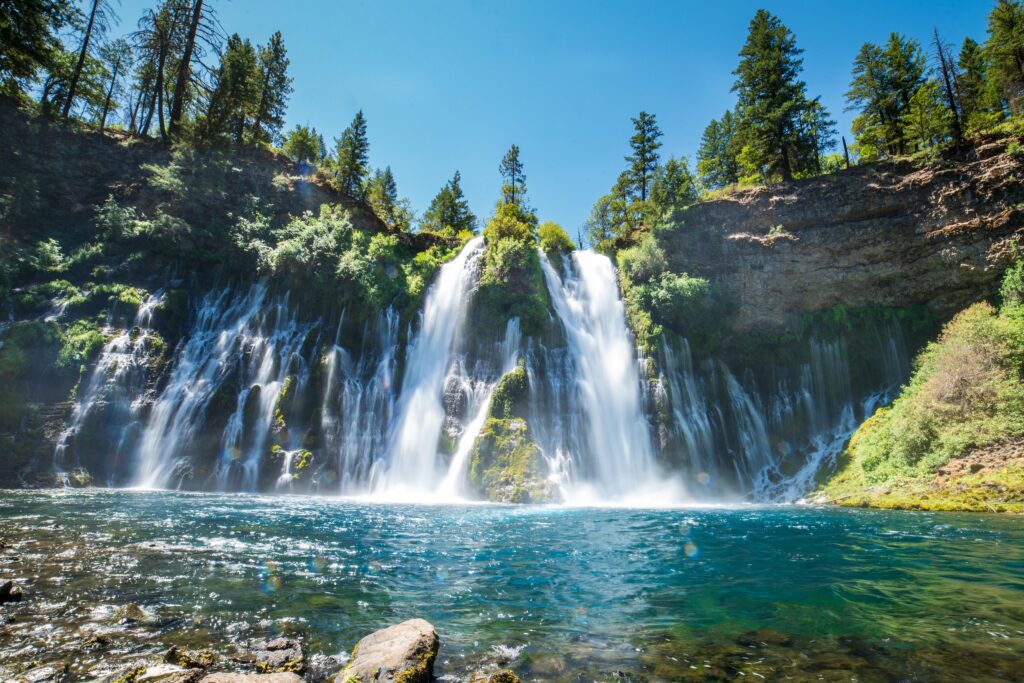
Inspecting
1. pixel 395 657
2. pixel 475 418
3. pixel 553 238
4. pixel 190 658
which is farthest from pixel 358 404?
pixel 395 657

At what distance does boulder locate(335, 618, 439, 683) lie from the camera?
12.0 feet

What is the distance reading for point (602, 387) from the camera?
2395cm

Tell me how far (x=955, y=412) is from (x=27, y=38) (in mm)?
47756

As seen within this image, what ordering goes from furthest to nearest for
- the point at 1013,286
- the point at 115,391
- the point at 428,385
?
the point at 428,385 < the point at 1013,286 < the point at 115,391

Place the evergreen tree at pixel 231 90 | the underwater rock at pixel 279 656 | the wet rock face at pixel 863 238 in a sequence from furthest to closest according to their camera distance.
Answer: the evergreen tree at pixel 231 90 → the wet rock face at pixel 863 238 → the underwater rock at pixel 279 656

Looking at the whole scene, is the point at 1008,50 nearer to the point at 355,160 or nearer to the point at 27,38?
the point at 355,160

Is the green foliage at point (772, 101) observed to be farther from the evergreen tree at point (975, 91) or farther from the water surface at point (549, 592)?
the water surface at point (549, 592)

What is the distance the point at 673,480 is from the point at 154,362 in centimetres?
2407

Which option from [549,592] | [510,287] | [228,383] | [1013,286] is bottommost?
[549,592]

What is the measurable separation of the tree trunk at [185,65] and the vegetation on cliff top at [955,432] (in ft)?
133

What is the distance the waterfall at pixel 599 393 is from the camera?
2100 cm

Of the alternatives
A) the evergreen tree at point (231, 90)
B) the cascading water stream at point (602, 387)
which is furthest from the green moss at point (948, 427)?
the evergreen tree at point (231, 90)

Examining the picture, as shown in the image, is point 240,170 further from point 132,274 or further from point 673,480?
point 673,480

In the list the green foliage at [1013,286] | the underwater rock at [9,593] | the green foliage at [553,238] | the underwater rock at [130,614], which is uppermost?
the green foliage at [553,238]
